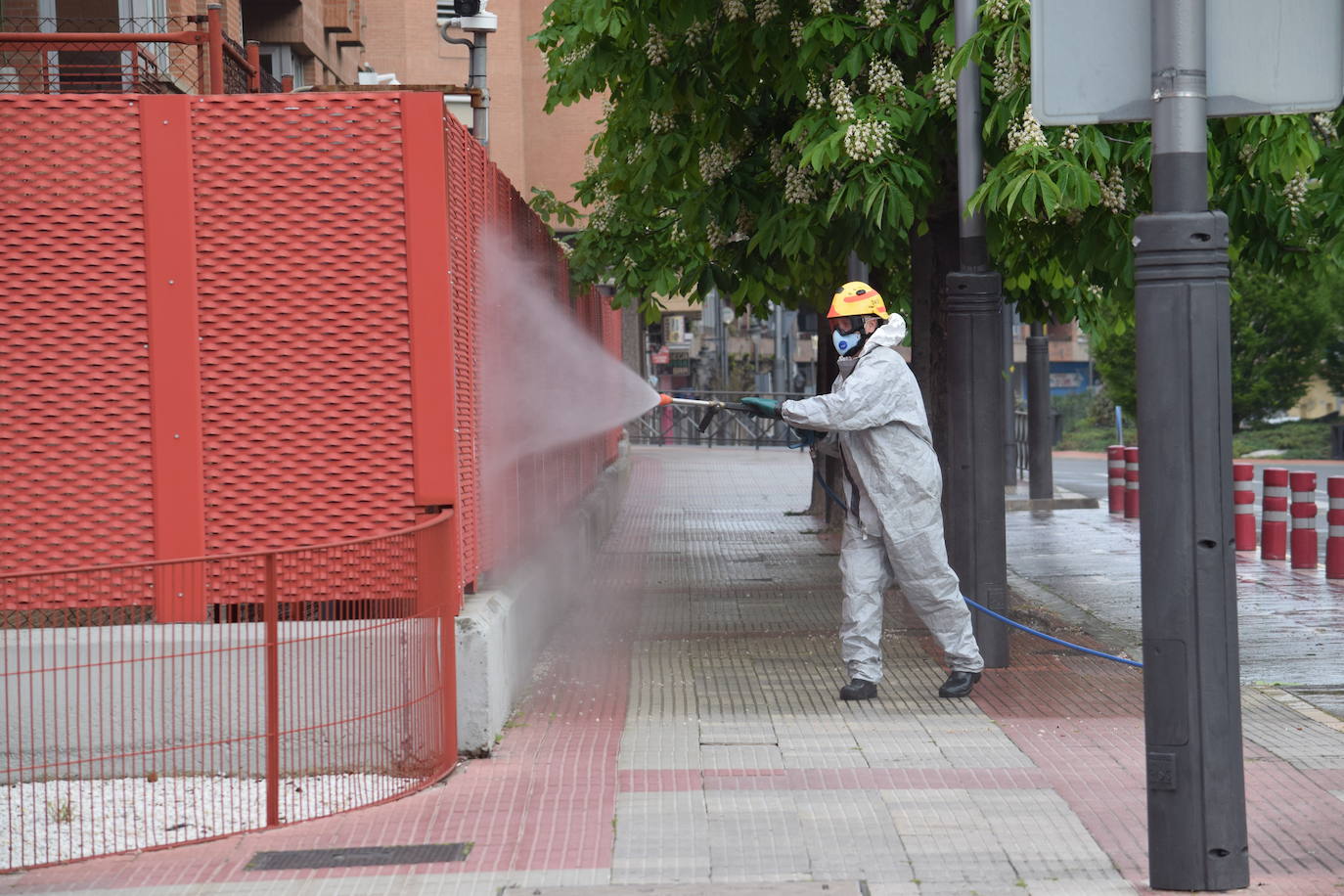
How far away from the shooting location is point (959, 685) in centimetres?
808

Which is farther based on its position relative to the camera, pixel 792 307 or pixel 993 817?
pixel 792 307

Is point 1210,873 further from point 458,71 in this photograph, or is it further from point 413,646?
point 458,71

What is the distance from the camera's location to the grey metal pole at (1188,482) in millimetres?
4930

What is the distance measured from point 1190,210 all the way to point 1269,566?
1017cm

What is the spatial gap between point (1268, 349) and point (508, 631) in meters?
35.4

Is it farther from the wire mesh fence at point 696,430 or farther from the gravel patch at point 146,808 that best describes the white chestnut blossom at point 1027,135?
the wire mesh fence at point 696,430

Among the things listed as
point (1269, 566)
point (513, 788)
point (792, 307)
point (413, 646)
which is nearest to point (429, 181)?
point (413, 646)

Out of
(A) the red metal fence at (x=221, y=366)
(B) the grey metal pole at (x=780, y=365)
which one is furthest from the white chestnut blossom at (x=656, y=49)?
(B) the grey metal pole at (x=780, y=365)

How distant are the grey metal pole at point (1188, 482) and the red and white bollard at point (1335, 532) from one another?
29.4ft

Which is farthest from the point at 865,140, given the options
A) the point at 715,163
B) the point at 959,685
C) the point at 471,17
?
the point at 471,17

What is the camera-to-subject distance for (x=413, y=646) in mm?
6332

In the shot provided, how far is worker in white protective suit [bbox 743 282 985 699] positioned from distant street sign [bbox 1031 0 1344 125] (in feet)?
9.29

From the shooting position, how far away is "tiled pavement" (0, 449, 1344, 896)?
5203mm

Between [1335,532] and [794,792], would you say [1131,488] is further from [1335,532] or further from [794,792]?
[794,792]
